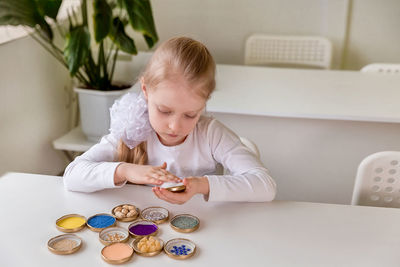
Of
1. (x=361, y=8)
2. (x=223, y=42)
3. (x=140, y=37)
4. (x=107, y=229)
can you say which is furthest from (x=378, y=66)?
(x=107, y=229)

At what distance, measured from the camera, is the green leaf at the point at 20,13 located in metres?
2.24

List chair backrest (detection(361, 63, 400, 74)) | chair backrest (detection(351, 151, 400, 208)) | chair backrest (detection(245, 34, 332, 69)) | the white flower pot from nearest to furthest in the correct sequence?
chair backrest (detection(351, 151, 400, 208)), the white flower pot, chair backrest (detection(361, 63, 400, 74)), chair backrest (detection(245, 34, 332, 69))

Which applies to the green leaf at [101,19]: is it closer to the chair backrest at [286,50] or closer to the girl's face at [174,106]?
the chair backrest at [286,50]

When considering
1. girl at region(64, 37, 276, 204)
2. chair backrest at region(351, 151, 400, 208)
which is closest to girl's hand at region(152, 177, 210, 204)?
girl at region(64, 37, 276, 204)

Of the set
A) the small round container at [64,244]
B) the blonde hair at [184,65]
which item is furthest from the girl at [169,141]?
the small round container at [64,244]

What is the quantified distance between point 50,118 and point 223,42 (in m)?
1.37

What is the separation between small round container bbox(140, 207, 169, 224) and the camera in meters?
1.23

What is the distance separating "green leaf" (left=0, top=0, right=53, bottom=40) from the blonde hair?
1184mm

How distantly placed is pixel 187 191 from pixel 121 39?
1.62m

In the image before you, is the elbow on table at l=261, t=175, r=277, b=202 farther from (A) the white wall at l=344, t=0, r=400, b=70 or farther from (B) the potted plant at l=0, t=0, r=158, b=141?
(A) the white wall at l=344, t=0, r=400, b=70

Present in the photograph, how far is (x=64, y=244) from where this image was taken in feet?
3.64

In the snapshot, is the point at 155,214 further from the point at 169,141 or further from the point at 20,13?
the point at 20,13

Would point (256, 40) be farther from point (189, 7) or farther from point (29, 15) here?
point (29, 15)

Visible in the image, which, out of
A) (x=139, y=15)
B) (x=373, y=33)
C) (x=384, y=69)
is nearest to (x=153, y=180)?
(x=139, y=15)
